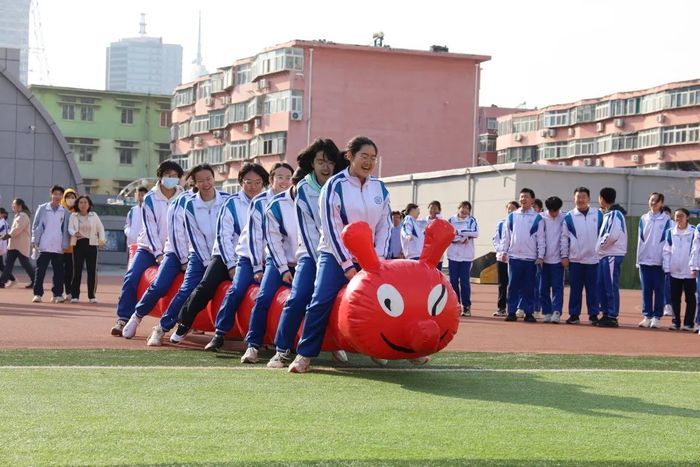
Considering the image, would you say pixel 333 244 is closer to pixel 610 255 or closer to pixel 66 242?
pixel 610 255

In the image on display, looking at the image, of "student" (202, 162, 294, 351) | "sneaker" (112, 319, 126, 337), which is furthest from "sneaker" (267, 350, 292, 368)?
"sneaker" (112, 319, 126, 337)

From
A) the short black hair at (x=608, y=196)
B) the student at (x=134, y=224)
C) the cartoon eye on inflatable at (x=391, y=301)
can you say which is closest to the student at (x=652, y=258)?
the short black hair at (x=608, y=196)

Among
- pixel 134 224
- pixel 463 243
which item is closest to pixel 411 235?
pixel 463 243

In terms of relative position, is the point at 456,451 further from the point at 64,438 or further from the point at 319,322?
the point at 319,322

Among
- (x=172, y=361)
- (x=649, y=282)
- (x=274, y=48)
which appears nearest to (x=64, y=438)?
(x=172, y=361)

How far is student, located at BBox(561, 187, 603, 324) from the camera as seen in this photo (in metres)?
19.1

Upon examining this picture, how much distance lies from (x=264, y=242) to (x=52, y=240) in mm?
10254

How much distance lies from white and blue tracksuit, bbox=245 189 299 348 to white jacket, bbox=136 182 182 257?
2940mm

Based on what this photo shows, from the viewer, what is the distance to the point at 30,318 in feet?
55.4

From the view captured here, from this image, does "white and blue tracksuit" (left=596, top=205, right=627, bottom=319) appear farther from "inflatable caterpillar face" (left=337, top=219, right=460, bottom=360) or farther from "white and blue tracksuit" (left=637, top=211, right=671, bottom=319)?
"inflatable caterpillar face" (left=337, top=219, right=460, bottom=360)

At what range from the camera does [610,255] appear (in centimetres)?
1902

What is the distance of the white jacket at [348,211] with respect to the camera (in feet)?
32.8

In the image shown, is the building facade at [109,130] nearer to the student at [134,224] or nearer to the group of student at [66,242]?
the group of student at [66,242]

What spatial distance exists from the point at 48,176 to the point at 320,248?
30.1 m
